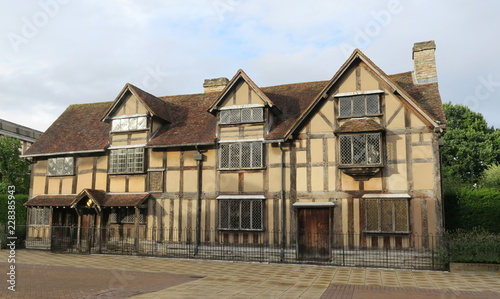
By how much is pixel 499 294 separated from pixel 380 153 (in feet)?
24.3

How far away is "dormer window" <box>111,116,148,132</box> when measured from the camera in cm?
2191

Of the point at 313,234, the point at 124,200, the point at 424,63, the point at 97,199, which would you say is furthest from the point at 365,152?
the point at 97,199

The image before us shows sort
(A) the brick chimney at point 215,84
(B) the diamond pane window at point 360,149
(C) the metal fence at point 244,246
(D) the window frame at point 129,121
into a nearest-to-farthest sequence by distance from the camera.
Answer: (C) the metal fence at point 244,246 < (B) the diamond pane window at point 360,149 < (D) the window frame at point 129,121 < (A) the brick chimney at point 215,84

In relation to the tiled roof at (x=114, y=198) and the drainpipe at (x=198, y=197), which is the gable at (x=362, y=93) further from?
the tiled roof at (x=114, y=198)

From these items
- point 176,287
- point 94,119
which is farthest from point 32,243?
point 176,287

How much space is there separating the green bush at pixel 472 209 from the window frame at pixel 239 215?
899 cm

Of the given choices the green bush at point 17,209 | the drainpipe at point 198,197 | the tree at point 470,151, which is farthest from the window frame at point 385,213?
the tree at point 470,151

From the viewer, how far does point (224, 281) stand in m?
13.0

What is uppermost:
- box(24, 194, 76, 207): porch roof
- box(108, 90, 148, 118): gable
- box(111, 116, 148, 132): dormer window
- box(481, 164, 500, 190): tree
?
box(108, 90, 148, 118): gable

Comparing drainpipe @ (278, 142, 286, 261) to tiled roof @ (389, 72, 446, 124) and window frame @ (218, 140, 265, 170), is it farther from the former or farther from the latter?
tiled roof @ (389, 72, 446, 124)

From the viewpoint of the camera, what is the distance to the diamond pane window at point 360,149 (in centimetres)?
1742

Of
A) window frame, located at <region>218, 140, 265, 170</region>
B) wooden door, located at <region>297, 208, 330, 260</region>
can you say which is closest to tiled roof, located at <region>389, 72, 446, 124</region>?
wooden door, located at <region>297, 208, 330, 260</region>

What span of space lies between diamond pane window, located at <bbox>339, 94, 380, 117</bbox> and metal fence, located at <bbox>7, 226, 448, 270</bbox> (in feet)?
18.5

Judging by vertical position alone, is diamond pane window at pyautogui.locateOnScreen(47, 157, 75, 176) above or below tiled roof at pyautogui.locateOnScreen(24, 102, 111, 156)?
below
